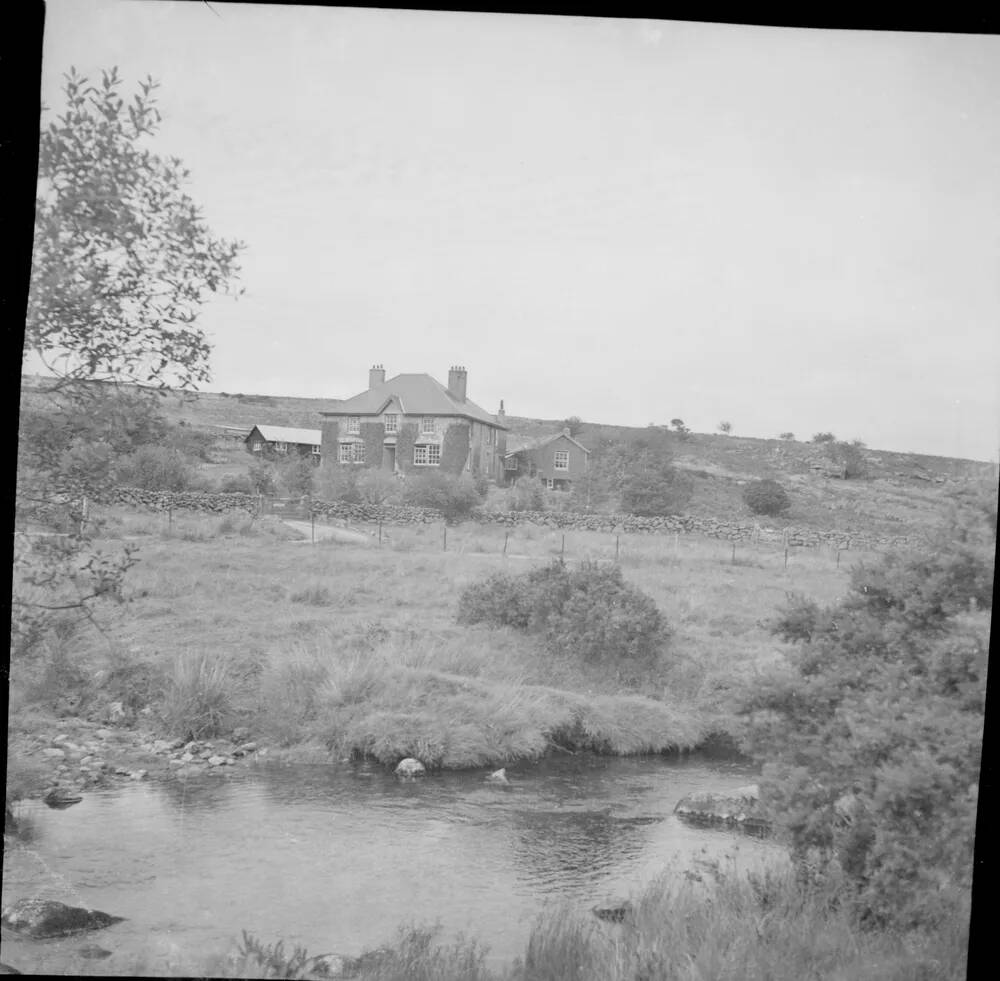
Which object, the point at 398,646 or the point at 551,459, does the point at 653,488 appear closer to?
the point at 551,459

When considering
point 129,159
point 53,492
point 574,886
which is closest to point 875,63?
point 129,159

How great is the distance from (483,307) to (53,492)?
1609 mm

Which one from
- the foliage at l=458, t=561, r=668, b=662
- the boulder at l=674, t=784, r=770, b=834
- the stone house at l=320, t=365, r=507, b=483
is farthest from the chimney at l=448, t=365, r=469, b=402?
the boulder at l=674, t=784, r=770, b=834

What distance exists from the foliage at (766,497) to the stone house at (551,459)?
1.89 feet

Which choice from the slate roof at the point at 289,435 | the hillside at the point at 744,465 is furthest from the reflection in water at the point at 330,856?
the slate roof at the point at 289,435

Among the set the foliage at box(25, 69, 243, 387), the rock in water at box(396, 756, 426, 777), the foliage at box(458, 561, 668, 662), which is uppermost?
the foliage at box(25, 69, 243, 387)

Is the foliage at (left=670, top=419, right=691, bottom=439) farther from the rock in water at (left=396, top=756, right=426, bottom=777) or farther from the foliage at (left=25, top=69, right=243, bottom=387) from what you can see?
the foliage at (left=25, top=69, right=243, bottom=387)

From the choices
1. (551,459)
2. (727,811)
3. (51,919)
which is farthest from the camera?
(551,459)

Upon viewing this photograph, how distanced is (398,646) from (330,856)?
2.33 feet

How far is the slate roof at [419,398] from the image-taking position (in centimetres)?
289

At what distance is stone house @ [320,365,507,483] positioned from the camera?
289 centimetres

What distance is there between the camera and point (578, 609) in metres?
2.93

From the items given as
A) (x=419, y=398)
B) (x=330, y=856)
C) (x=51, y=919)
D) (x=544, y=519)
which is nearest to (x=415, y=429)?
(x=419, y=398)

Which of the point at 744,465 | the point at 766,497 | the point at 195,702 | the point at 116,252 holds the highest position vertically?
the point at 116,252
